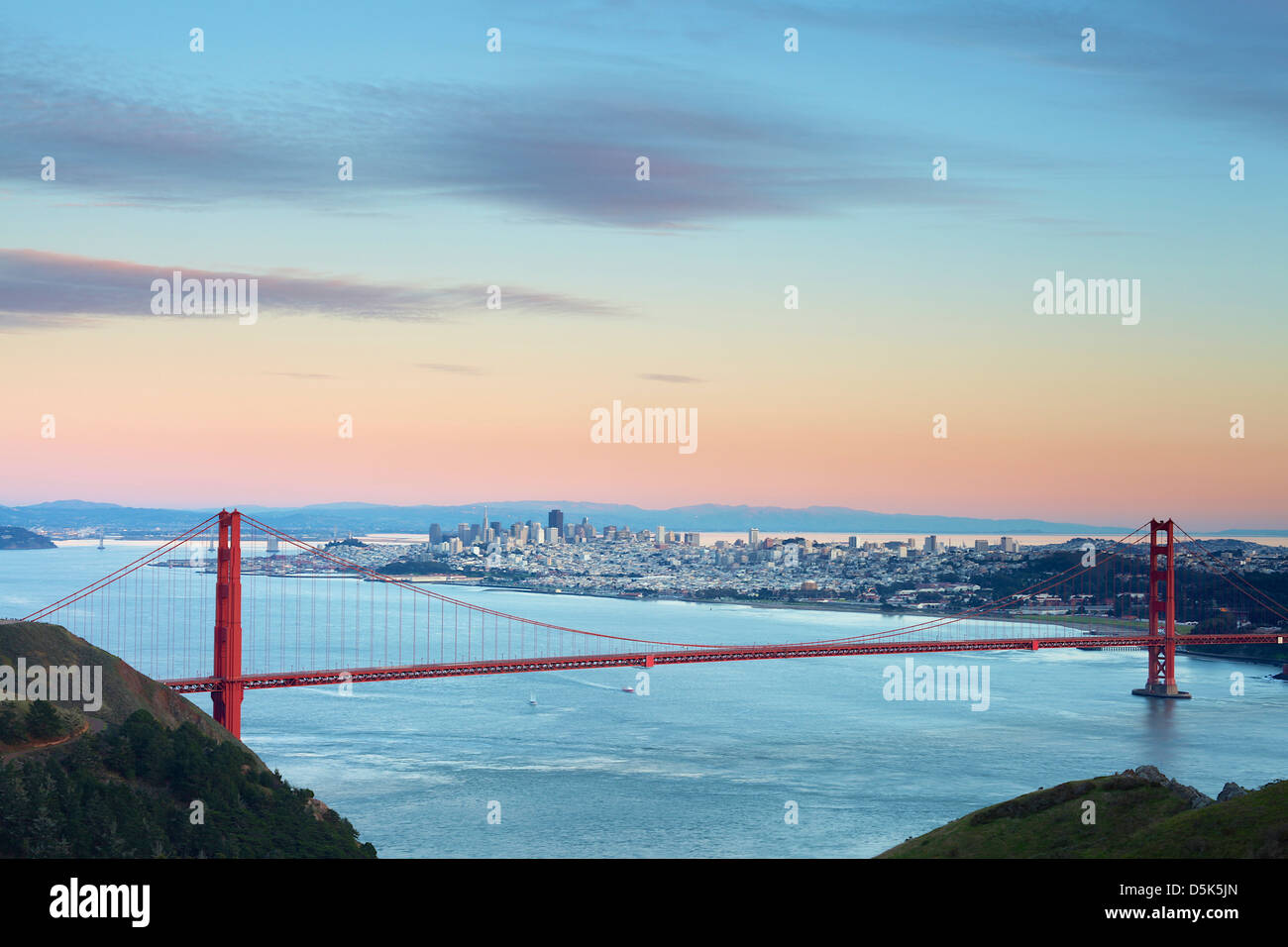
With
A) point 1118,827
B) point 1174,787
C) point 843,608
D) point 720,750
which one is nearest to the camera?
point 1118,827

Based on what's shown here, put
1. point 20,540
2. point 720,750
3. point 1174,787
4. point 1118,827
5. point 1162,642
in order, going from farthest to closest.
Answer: point 20,540, point 1162,642, point 720,750, point 1174,787, point 1118,827

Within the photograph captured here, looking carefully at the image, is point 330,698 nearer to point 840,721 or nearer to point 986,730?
point 840,721

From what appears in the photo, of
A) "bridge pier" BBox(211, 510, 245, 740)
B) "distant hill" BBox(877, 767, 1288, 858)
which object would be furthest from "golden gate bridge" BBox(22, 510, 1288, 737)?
"distant hill" BBox(877, 767, 1288, 858)

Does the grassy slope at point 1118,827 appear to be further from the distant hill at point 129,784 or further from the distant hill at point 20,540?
the distant hill at point 20,540

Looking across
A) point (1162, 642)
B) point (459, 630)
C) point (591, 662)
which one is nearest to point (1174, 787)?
point (591, 662)

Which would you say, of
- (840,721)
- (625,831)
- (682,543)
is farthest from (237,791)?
(682,543)

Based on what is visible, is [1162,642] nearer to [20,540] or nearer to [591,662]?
[591,662]

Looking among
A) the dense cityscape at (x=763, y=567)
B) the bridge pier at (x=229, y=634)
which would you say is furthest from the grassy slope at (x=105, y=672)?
the dense cityscape at (x=763, y=567)
